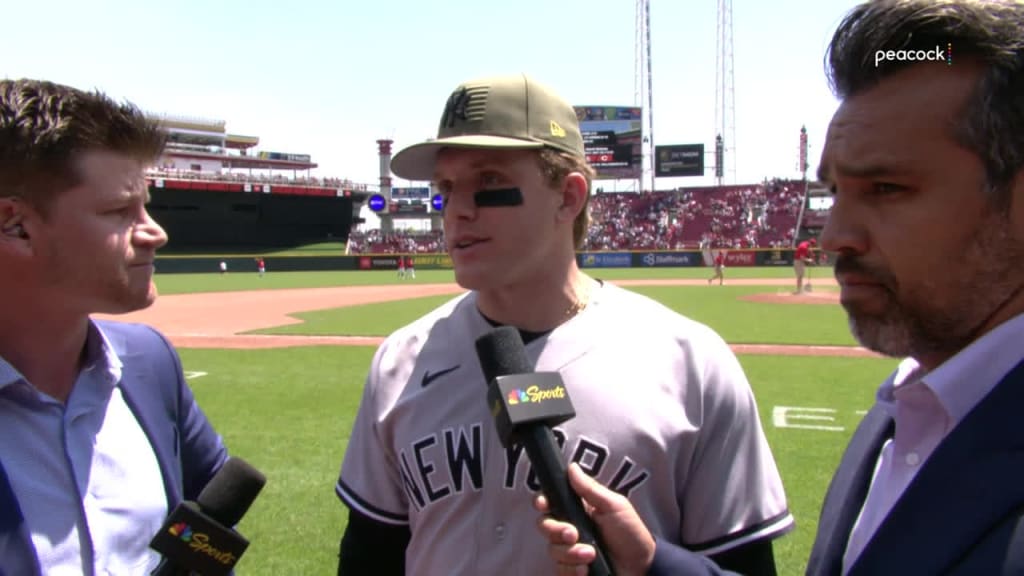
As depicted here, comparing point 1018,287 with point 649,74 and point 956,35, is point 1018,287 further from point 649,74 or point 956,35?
point 649,74

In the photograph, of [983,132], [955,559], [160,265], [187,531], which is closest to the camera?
[955,559]

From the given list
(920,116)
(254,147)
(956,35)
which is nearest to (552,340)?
(920,116)

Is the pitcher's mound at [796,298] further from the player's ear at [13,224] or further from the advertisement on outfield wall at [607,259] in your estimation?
the advertisement on outfield wall at [607,259]

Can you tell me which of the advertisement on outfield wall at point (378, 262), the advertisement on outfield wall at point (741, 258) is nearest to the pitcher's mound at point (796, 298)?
the advertisement on outfield wall at point (741, 258)

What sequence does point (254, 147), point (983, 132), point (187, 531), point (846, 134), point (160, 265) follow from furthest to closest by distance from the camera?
point (254, 147) < point (160, 265) < point (187, 531) < point (846, 134) < point (983, 132)

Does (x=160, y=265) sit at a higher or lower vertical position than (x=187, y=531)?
lower

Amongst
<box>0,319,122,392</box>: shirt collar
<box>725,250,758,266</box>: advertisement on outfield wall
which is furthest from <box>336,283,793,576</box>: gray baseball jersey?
<box>725,250,758,266</box>: advertisement on outfield wall

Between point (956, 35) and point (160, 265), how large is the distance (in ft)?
172

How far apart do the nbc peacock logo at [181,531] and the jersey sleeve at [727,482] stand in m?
1.34

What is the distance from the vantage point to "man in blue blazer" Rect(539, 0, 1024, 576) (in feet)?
4.10

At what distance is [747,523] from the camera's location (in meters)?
1.99

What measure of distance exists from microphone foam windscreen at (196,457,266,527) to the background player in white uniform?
1.22 feet

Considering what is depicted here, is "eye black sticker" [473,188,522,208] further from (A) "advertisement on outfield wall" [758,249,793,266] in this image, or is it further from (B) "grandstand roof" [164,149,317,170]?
(B) "grandstand roof" [164,149,317,170]

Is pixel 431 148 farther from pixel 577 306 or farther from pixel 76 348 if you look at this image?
pixel 76 348
